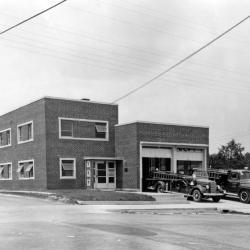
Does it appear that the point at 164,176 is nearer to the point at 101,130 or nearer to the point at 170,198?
the point at 170,198

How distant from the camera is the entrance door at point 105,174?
1564 inches

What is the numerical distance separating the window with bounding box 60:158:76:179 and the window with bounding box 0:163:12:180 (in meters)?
7.79

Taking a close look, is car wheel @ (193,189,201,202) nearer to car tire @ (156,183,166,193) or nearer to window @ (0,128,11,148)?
car tire @ (156,183,166,193)

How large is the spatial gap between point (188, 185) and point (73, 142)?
10187 mm

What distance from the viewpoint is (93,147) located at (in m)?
40.3

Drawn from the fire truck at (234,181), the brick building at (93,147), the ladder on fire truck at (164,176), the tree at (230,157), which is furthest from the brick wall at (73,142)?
the tree at (230,157)

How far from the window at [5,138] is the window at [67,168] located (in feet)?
26.7

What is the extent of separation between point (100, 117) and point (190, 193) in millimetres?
11046

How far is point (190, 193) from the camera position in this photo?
108 ft

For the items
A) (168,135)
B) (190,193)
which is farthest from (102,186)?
(190,193)

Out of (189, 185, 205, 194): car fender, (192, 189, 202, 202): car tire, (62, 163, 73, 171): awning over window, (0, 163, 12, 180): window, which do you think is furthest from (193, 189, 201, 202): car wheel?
(0, 163, 12, 180): window

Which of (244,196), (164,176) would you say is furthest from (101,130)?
(244,196)

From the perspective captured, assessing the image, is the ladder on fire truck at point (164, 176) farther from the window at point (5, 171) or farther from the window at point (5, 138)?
the window at point (5, 138)

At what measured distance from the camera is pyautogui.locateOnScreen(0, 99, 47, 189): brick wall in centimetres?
3859
